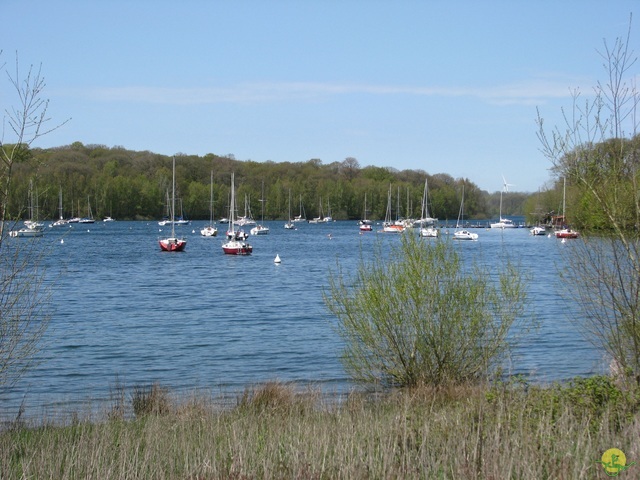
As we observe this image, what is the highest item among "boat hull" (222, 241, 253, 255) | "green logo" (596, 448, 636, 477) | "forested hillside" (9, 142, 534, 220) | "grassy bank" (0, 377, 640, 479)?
"forested hillside" (9, 142, 534, 220)

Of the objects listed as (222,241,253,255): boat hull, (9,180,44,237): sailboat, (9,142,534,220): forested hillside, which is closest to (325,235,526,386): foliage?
(9,180,44,237): sailboat

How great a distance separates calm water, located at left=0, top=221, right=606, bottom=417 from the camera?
18.7 meters

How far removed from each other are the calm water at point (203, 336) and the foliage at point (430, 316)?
3.28 ft

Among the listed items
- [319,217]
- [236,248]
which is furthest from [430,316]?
[319,217]

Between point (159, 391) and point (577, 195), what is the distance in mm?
8406

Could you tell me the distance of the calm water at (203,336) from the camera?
18.7 meters

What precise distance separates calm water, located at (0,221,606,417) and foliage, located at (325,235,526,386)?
999mm

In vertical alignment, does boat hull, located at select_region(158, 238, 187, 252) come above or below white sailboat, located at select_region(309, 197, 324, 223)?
below

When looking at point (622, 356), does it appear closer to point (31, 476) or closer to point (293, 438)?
point (293, 438)

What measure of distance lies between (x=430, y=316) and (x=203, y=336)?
48.7ft

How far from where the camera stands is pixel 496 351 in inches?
547

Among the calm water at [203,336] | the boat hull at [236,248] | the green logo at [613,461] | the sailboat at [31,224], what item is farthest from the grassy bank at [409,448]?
the boat hull at [236,248]

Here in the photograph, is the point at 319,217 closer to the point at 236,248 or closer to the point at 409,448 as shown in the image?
the point at 236,248

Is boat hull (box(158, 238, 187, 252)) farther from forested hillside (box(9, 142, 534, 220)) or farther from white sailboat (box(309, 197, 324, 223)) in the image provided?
white sailboat (box(309, 197, 324, 223))
